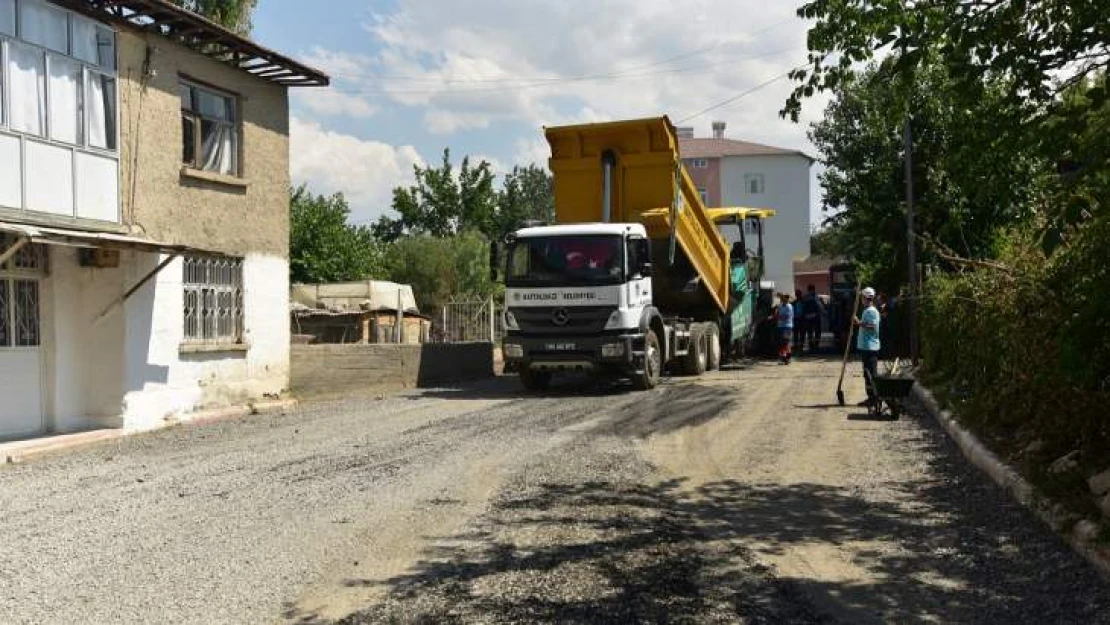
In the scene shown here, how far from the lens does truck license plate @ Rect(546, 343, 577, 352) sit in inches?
Result: 595

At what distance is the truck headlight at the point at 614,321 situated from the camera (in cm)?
1494

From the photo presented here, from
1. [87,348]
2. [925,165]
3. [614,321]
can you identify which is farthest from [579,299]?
[925,165]

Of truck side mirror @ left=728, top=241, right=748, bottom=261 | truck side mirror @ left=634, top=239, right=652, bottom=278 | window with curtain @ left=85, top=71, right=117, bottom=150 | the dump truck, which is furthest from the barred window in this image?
truck side mirror @ left=728, top=241, right=748, bottom=261

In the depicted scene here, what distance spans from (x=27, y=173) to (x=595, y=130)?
8799 millimetres

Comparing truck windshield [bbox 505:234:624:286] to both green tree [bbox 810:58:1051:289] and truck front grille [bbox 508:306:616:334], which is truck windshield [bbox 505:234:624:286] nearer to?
truck front grille [bbox 508:306:616:334]

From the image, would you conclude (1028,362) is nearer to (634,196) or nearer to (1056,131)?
(1056,131)

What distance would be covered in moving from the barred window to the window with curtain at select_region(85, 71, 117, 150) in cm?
198

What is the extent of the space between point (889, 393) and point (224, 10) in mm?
18636

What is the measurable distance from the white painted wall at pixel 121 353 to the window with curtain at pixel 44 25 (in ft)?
8.28

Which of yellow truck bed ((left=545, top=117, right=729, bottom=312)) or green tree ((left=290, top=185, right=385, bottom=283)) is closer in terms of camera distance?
yellow truck bed ((left=545, top=117, right=729, bottom=312))

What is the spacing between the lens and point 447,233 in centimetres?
4975

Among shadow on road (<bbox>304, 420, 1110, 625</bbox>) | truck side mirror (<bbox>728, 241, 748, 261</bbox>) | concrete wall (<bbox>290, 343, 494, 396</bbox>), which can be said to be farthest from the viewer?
truck side mirror (<bbox>728, 241, 748, 261</bbox>)

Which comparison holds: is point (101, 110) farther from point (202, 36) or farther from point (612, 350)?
point (612, 350)

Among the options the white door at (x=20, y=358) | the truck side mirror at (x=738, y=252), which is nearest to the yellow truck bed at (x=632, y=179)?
the truck side mirror at (x=738, y=252)
